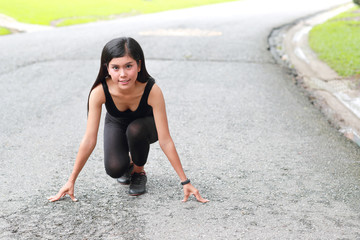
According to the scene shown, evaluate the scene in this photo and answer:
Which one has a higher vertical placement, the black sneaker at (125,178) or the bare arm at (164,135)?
the bare arm at (164,135)

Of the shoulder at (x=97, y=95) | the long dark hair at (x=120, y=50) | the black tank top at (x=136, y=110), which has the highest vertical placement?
the long dark hair at (x=120, y=50)

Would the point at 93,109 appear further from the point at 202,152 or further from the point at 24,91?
the point at 24,91

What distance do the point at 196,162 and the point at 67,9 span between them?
17.6 m

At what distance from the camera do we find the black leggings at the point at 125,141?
3.38 metres

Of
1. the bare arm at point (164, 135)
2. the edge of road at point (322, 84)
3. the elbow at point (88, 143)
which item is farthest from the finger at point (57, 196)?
the edge of road at point (322, 84)

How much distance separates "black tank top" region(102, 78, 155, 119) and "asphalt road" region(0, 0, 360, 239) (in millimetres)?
583

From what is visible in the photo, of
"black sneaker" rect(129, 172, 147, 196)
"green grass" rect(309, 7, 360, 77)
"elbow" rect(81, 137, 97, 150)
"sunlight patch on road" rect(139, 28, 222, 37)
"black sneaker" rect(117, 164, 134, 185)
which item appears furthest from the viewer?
"sunlight patch on road" rect(139, 28, 222, 37)

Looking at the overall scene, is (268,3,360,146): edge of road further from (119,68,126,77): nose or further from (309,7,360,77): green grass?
(119,68,126,77): nose

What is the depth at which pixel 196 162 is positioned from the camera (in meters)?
4.23

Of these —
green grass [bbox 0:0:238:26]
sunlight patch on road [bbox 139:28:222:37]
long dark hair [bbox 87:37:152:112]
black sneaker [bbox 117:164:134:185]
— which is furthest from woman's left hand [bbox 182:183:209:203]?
green grass [bbox 0:0:238:26]

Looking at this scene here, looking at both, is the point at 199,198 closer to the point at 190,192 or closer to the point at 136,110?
Answer: the point at 190,192

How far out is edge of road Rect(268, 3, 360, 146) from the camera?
19.5ft

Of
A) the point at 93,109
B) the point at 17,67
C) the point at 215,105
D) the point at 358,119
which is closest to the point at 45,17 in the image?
the point at 17,67

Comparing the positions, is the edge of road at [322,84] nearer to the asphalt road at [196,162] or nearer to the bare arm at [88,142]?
the asphalt road at [196,162]
